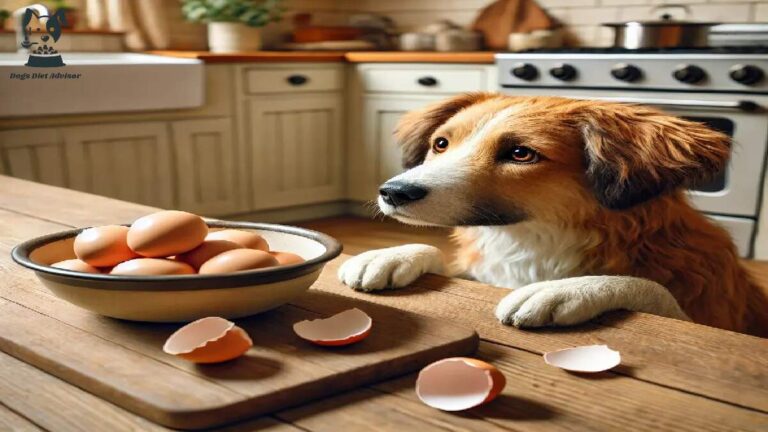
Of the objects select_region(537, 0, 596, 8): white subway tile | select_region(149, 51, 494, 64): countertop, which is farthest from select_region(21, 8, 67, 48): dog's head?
select_region(537, 0, 596, 8): white subway tile

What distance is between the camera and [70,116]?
3.65m

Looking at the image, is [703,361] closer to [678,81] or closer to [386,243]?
[678,81]

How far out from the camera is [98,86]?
363 cm

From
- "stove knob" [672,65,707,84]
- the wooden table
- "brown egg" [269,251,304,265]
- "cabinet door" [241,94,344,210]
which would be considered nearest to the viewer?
the wooden table

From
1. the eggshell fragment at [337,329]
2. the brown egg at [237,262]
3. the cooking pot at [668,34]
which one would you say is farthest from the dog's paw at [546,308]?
the cooking pot at [668,34]

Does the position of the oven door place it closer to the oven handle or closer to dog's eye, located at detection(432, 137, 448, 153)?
the oven handle

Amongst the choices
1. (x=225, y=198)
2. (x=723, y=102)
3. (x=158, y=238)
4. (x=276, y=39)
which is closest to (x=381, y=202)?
(x=158, y=238)

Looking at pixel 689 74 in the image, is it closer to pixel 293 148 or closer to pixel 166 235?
pixel 293 148

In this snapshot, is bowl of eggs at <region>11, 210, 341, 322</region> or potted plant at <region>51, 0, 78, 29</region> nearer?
bowl of eggs at <region>11, 210, 341, 322</region>

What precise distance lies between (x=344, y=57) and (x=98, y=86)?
143cm

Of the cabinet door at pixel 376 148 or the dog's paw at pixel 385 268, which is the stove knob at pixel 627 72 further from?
the dog's paw at pixel 385 268

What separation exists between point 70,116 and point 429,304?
121 inches

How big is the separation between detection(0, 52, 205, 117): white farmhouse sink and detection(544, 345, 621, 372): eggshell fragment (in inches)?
126

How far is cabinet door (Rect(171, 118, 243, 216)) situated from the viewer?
4066 mm
